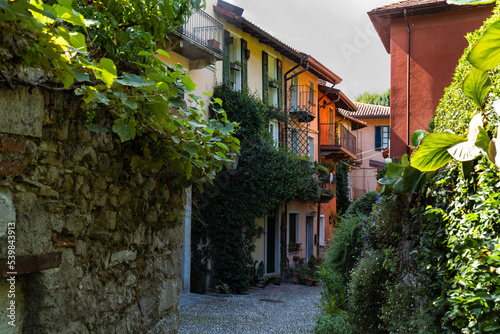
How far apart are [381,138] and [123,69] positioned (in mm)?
31555

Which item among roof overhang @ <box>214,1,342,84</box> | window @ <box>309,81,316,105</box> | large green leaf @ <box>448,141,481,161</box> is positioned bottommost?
large green leaf @ <box>448,141,481,161</box>

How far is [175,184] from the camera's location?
4.27 metres

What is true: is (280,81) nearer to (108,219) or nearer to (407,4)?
(407,4)

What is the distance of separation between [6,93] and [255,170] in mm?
11984

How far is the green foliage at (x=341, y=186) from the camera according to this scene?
26078 millimetres

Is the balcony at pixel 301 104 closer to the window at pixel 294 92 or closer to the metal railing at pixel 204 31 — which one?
the window at pixel 294 92

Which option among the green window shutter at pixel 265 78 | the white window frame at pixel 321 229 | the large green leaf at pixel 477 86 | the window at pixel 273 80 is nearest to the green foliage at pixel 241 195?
the green window shutter at pixel 265 78

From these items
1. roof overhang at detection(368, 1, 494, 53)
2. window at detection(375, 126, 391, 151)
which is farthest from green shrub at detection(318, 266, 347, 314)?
window at detection(375, 126, 391, 151)

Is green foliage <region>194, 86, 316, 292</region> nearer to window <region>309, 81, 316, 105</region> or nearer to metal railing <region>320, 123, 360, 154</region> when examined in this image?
window <region>309, 81, 316, 105</region>

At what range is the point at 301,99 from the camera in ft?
65.9

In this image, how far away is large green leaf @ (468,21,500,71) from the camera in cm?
216

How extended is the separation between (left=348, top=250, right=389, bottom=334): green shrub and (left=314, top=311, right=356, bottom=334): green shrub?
85 cm

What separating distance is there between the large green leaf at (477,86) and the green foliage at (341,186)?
21935mm

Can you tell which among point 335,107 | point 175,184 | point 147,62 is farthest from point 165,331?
point 335,107
